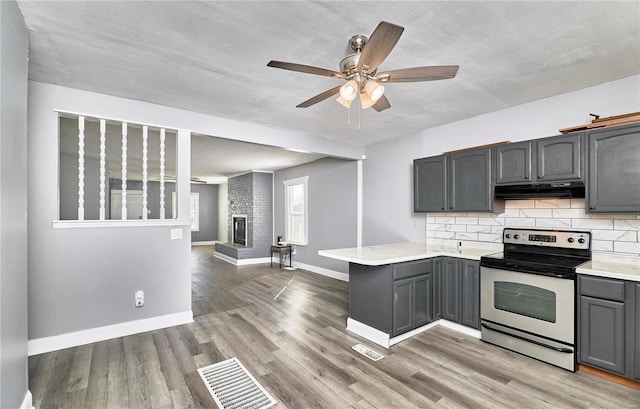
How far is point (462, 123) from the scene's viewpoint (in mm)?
3863

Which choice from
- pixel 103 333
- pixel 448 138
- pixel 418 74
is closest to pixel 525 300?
pixel 448 138

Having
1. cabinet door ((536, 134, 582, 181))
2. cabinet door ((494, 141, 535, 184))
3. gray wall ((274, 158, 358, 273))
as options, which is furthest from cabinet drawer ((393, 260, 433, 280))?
gray wall ((274, 158, 358, 273))

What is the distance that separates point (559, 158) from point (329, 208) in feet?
13.0

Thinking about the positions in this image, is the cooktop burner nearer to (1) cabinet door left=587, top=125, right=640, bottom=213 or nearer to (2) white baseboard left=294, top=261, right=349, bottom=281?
(1) cabinet door left=587, top=125, right=640, bottom=213

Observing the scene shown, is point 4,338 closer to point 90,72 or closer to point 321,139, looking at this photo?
point 90,72

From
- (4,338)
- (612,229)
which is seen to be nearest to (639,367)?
(612,229)

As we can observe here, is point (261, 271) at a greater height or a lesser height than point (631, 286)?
lesser

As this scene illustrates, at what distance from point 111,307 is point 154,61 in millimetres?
2522

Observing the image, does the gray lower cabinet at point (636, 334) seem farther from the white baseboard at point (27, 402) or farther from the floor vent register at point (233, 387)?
the white baseboard at point (27, 402)

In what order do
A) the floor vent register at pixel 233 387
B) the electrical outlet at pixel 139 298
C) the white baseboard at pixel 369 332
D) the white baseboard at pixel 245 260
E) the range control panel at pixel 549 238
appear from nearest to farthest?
1. the floor vent register at pixel 233 387
2. the range control panel at pixel 549 238
3. the white baseboard at pixel 369 332
4. the electrical outlet at pixel 139 298
5. the white baseboard at pixel 245 260

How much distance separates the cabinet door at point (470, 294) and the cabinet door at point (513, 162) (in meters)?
0.97

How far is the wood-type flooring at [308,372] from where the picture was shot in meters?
2.09

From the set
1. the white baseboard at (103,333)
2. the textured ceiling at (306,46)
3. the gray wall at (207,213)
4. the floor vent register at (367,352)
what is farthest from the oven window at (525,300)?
the gray wall at (207,213)

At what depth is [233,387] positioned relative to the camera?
7.34 feet
